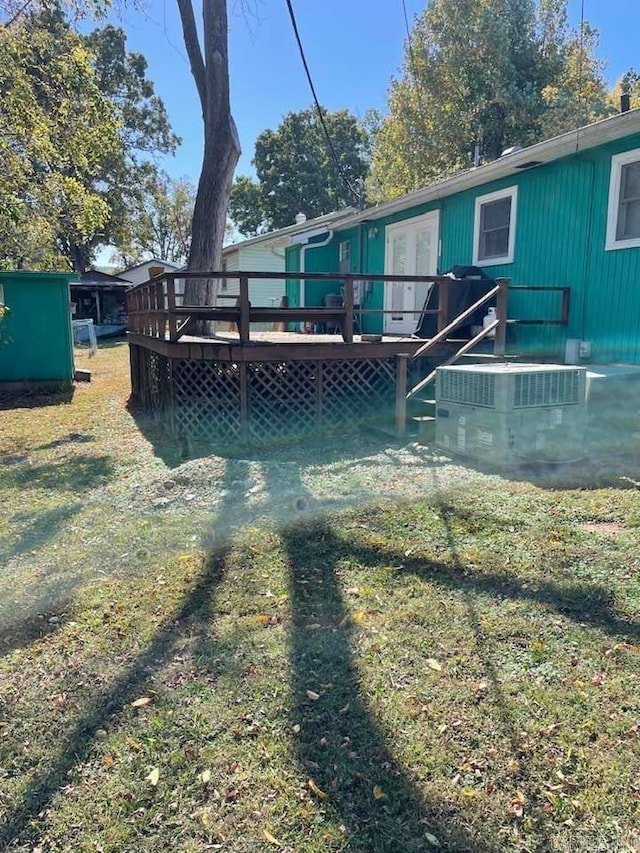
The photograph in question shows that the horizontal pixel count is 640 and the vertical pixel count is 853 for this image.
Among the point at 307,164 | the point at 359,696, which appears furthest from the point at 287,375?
the point at 307,164

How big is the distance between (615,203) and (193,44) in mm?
7431

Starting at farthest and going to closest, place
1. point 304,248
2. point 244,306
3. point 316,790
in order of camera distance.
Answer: point 304,248
point 244,306
point 316,790

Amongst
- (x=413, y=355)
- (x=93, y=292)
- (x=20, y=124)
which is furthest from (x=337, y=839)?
(x=93, y=292)

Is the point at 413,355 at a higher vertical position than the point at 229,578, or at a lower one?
higher

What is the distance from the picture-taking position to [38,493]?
5.31 meters

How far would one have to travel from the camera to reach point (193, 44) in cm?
1034

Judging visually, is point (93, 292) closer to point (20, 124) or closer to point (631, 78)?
point (20, 124)

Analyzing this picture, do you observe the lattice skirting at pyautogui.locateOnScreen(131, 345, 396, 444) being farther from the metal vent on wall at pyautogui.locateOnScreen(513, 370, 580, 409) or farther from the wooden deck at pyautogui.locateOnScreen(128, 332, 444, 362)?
the metal vent on wall at pyautogui.locateOnScreen(513, 370, 580, 409)

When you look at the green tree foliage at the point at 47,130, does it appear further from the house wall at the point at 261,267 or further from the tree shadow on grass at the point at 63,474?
the house wall at the point at 261,267

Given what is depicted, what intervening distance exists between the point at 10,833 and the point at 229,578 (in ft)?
5.76

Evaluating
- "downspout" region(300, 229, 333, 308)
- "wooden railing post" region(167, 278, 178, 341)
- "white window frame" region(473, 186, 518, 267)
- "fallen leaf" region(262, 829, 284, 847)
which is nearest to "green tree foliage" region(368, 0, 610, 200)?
"downspout" region(300, 229, 333, 308)

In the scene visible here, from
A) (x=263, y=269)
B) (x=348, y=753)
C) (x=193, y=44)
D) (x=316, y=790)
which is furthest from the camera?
(x=263, y=269)

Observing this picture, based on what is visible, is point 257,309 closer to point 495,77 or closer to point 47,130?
point 47,130

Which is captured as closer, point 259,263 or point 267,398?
point 267,398
